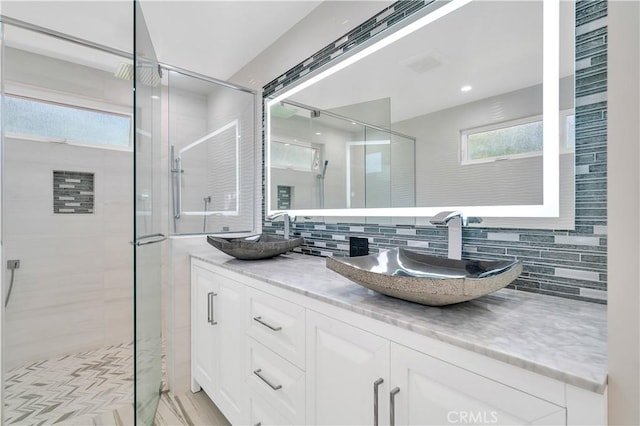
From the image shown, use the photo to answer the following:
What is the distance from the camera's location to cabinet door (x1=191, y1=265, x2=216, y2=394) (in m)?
1.64

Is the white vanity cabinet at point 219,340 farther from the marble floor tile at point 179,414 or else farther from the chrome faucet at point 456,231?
the chrome faucet at point 456,231

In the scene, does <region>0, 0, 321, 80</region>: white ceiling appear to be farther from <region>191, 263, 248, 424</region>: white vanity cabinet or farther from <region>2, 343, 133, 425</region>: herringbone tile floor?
<region>2, 343, 133, 425</region>: herringbone tile floor

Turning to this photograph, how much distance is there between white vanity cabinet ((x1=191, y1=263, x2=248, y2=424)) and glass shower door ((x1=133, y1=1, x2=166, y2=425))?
23 cm

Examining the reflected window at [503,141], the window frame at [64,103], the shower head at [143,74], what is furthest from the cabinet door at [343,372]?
the window frame at [64,103]

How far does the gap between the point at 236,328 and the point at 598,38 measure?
172cm

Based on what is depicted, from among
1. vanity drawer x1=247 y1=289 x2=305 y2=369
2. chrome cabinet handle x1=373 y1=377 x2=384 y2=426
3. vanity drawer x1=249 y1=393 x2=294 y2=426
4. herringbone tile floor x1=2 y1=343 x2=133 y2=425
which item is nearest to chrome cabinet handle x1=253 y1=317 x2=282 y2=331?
vanity drawer x1=247 y1=289 x2=305 y2=369

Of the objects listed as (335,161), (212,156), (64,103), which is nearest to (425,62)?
(335,161)

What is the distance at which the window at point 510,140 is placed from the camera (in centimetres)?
92

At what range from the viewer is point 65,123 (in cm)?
229

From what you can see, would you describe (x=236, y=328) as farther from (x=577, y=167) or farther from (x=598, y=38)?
(x=598, y=38)

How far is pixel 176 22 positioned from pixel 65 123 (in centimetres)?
121

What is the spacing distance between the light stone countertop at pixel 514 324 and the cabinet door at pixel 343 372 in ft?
0.27

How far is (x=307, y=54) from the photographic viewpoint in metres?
1.93

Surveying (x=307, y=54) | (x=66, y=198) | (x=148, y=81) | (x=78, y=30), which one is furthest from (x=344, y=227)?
(x=78, y=30)
